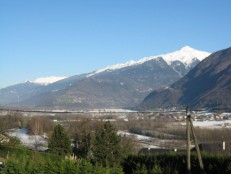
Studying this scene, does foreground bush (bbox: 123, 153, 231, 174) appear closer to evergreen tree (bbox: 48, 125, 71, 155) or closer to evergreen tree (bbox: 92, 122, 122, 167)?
evergreen tree (bbox: 92, 122, 122, 167)

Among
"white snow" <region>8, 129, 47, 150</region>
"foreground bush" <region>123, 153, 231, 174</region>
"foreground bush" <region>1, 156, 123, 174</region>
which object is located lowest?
"white snow" <region>8, 129, 47, 150</region>

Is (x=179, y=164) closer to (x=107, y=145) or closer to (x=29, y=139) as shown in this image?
(x=107, y=145)

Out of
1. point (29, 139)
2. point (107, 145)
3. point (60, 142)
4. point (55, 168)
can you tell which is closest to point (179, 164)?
point (55, 168)

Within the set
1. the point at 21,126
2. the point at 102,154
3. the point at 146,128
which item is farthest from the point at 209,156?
the point at 146,128

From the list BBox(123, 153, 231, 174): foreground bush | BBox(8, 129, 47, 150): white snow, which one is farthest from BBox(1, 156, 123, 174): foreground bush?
BBox(8, 129, 47, 150): white snow

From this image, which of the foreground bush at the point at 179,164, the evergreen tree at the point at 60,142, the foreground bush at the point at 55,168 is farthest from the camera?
the evergreen tree at the point at 60,142

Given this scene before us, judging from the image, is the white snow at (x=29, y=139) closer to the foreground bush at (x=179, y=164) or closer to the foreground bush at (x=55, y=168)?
the foreground bush at (x=179, y=164)

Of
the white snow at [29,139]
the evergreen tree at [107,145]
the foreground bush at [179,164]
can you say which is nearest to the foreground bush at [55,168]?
the foreground bush at [179,164]

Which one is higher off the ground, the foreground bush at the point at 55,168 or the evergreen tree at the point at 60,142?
the foreground bush at the point at 55,168

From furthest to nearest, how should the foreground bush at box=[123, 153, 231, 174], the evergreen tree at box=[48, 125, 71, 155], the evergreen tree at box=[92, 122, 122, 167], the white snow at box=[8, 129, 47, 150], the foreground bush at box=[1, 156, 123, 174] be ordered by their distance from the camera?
the white snow at box=[8, 129, 47, 150] → the evergreen tree at box=[48, 125, 71, 155] → the evergreen tree at box=[92, 122, 122, 167] → the foreground bush at box=[123, 153, 231, 174] → the foreground bush at box=[1, 156, 123, 174]

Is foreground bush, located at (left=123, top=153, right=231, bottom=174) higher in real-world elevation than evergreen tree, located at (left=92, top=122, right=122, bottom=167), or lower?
higher

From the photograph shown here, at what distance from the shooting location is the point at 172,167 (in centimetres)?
2248

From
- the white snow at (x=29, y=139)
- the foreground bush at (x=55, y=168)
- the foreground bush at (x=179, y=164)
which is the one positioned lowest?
the white snow at (x=29, y=139)

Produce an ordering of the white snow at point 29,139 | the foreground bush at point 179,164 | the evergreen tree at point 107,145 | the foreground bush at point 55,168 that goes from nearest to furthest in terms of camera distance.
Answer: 1. the foreground bush at point 55,168
2. the foreground bush at point 179,164
3. the evergreen tree at point 107,145
4. the white snow at point 29,139
